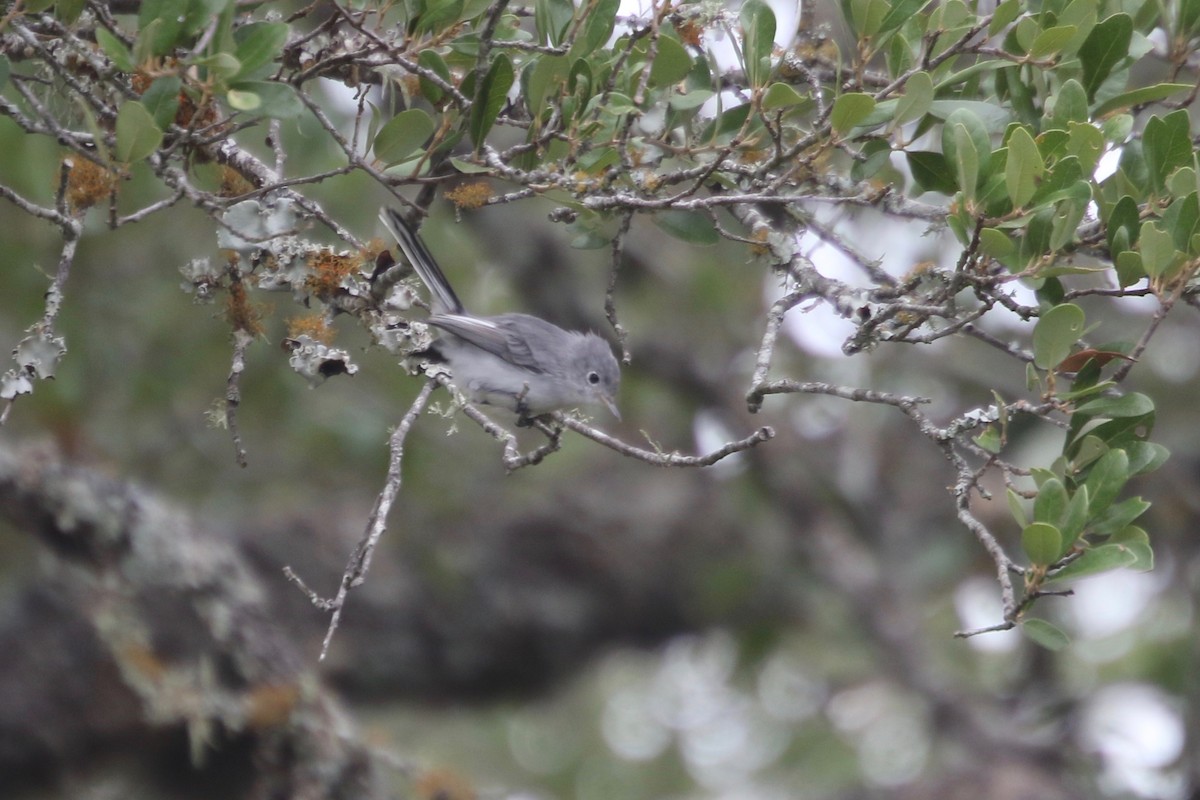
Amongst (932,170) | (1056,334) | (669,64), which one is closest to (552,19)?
(669,64)

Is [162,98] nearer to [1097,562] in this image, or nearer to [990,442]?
[990,442]

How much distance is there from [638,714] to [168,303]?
7.17 m

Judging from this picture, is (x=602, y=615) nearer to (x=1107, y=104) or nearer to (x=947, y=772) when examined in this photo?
(x=947, y=772)

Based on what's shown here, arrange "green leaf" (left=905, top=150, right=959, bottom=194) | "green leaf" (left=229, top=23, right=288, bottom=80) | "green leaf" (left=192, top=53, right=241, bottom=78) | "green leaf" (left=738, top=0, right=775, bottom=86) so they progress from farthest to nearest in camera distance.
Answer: "green leaf" (left=905, top=150, right=959, bottom=194) < "green leaf" (left=738, top=0, right=775, bottom=86) < "green leaf" (left=229, top=23, right=288, bottom=80) < "green leaf" (left=192, top=53, right=241, bottom=78)

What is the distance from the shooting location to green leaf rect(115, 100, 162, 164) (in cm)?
216

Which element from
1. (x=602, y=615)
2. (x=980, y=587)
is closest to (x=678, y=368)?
(x=602, y=615)

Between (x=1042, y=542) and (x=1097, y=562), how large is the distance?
130 mm

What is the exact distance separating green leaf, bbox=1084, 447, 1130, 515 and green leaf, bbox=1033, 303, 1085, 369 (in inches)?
8.5

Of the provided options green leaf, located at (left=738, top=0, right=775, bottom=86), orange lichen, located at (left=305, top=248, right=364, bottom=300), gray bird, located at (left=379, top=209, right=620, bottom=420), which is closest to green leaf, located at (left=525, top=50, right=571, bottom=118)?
green leaf, located at (left=738, top=0, right=775, bottom=86)

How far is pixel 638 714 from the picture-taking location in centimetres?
1230

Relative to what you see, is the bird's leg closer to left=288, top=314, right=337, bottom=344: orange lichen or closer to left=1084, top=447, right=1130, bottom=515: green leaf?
left=288, top=314, right=337, bottom=344: orange lichen

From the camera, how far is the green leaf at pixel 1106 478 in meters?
2.41

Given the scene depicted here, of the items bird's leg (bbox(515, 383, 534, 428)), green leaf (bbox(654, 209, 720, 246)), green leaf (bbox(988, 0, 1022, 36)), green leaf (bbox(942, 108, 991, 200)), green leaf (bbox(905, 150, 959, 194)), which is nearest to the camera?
green leaf (bbox(942, 108, 991, 200))

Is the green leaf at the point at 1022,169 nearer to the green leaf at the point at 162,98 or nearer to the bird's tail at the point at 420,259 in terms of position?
the bird's tail at the point at 420,259
